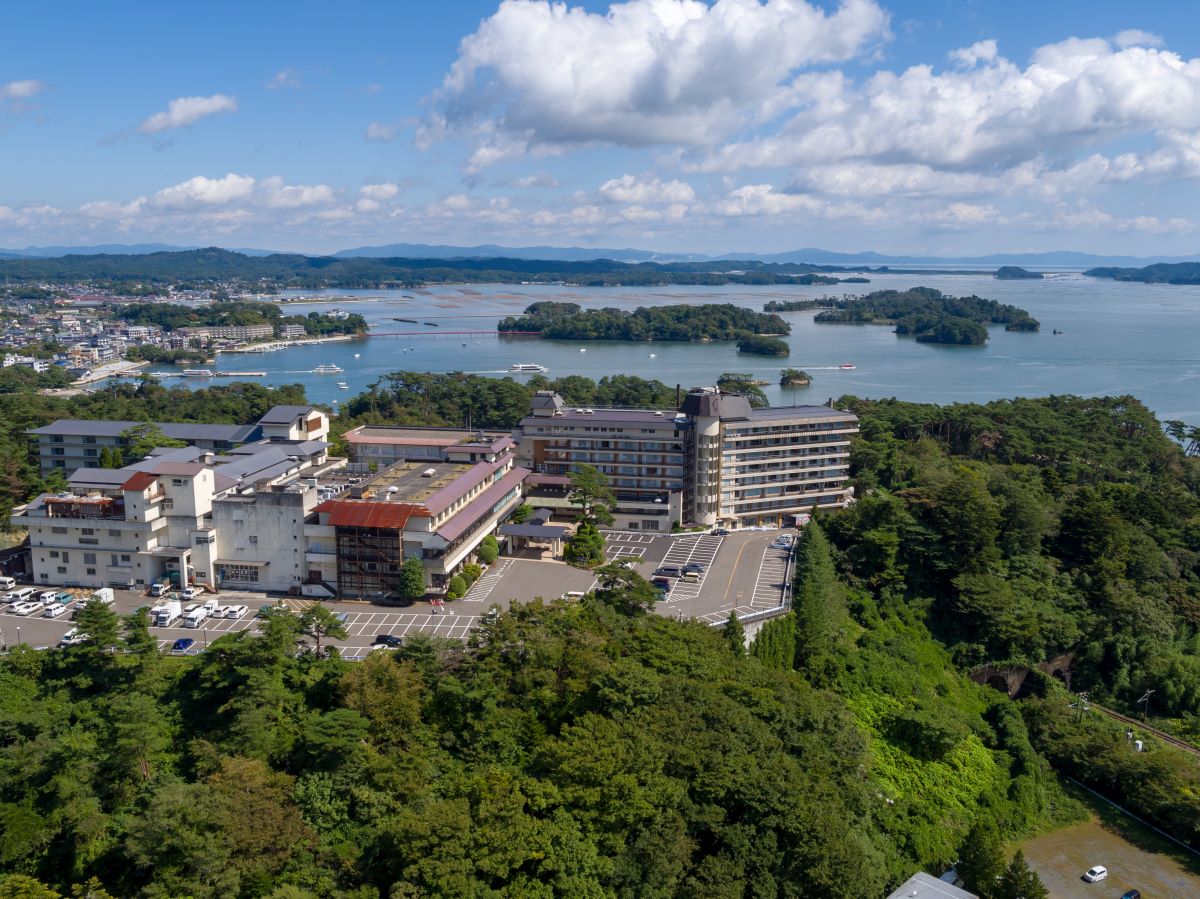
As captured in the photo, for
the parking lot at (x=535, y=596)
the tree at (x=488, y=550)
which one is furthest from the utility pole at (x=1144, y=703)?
the tree at (x=488, y=550)

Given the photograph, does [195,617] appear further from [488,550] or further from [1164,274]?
[1164,274]

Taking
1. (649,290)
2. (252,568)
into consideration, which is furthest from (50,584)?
(649,290)

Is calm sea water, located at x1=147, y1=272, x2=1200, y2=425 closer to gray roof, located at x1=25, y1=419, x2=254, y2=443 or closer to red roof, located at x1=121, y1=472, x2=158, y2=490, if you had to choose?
gray roof, located at x1=25, y1=419, x2=254, y2=443

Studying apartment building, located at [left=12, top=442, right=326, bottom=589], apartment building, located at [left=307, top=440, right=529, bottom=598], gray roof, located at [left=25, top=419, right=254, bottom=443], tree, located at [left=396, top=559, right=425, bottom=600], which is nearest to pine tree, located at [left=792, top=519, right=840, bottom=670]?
apartment building, located at [left=307, top=440, right=529, bottom=598]

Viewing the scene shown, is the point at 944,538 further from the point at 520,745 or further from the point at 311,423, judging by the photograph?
the point at 311,423

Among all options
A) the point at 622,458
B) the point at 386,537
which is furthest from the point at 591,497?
the point at 386,537

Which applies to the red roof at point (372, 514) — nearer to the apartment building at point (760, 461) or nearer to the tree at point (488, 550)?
the tree at point (488, 550)
